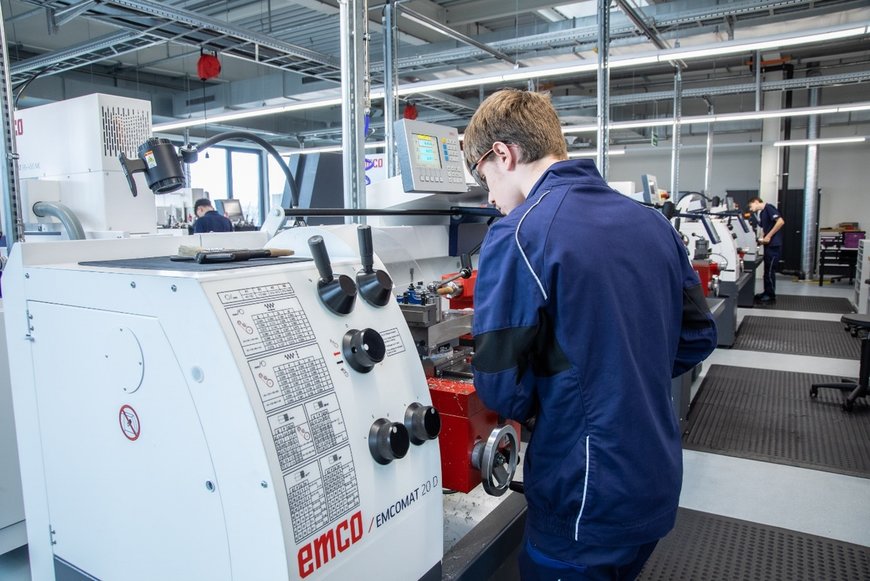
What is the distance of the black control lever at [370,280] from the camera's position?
0.97 meters

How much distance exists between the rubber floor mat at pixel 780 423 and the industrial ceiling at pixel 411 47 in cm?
236

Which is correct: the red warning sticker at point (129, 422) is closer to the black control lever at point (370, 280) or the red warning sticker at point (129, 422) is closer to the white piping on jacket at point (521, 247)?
the black control lever at point (370, 280)

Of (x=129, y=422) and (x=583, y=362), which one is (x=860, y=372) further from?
(x=129, y=422)

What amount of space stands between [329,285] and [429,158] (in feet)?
3.01

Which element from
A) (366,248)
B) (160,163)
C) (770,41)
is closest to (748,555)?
(366,248)

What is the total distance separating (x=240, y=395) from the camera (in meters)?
0.72

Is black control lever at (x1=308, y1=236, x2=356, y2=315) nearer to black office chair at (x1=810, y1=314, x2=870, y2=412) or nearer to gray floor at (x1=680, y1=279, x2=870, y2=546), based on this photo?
gray floor at (x1=680, y1=279, x2=870, y2=546)

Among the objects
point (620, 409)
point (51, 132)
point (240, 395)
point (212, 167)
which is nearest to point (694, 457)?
point (620, 409)

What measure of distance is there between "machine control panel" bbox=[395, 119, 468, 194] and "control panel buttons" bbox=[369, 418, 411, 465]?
90 centimetres

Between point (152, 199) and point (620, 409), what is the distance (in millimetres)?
1661

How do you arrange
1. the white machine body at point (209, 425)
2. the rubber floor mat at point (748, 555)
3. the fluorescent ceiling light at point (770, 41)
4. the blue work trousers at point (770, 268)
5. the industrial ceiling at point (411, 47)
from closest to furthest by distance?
the white machine body at point (209, 425), the rubber floor mat at point (748, 555), the fluorescent ceiling light at point (770, 41), the industrial ceiling at point (411, 47), the blue work trousers at point (770, 268)

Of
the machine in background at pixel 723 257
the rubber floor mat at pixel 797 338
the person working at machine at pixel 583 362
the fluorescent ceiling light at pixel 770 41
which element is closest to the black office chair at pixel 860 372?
the machine in background at pixel 723 257

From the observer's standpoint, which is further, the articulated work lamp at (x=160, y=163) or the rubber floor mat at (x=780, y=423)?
the rubber floor mat at (x=780, y=423)

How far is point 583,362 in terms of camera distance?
907 millimetres
